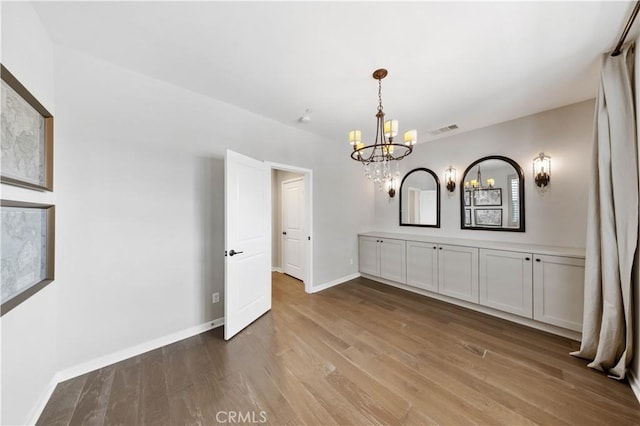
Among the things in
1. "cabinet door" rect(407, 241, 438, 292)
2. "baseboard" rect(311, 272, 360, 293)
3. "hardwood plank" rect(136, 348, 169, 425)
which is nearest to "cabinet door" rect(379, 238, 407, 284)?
"cabinet door" rect(407, 241, 438, 292)

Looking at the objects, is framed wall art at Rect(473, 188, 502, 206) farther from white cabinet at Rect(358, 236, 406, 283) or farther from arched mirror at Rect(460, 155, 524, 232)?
white cabinet at Rect(358, 236, 406, 283)

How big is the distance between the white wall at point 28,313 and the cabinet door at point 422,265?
4074 mm

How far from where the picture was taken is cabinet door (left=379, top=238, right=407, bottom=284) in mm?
3826

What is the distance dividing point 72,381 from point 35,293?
0.90 m

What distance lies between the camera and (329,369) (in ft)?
6.35

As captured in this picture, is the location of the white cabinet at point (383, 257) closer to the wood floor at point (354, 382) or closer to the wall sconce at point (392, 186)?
the wall sconce at point (392, 186)

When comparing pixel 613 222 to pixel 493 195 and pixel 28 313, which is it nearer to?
pixel 493 195

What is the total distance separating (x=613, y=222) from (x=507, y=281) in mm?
1209

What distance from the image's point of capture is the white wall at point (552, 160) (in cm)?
270

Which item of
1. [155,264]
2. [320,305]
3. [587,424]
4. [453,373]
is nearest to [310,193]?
[320,305]

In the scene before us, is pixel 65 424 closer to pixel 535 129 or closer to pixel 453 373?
pixel 453 373

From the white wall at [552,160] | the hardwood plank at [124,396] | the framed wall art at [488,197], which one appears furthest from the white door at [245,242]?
the framed wall art at [488,197]

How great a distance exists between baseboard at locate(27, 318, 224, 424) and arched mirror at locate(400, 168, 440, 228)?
3630mm

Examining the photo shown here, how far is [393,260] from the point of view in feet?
13.0
